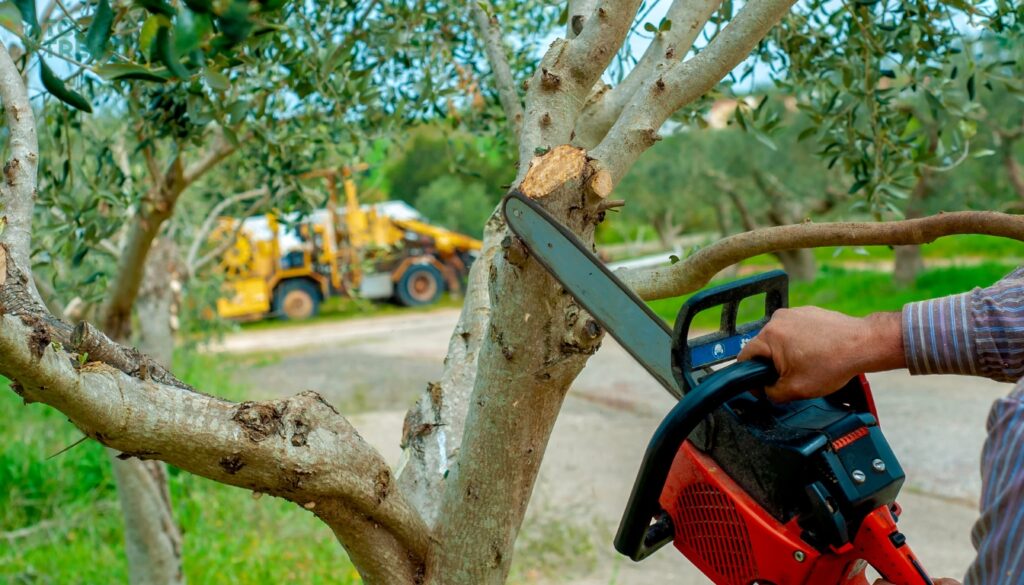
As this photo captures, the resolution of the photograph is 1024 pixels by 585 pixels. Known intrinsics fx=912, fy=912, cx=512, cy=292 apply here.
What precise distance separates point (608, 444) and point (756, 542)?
6.26m

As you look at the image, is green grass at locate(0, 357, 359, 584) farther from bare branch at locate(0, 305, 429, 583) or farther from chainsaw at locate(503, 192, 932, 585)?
chainsaw at locate(503, 192, 932, 585)

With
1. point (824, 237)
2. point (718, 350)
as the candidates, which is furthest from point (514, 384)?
point (824, 237)

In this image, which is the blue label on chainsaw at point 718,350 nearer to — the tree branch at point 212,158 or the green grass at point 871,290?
the tree branch at point 212,158

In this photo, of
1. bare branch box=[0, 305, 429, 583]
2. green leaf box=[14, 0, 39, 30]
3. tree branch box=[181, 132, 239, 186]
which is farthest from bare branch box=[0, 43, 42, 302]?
tree branch box=[181, 132, 239, 186]

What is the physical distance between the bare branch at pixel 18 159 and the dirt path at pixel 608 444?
155 inches

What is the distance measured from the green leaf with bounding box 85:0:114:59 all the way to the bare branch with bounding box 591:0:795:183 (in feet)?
2.94

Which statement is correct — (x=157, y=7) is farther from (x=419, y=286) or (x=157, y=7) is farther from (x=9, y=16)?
(x=419, y=286)

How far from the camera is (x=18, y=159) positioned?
1583 millimetres

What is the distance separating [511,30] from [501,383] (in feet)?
8.91

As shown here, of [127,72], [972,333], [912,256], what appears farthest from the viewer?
[912,256]

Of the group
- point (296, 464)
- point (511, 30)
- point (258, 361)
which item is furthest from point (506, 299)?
point (258, 361)

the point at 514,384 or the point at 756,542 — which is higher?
the point at 514,384

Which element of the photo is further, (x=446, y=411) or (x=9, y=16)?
(x=446, y=411)

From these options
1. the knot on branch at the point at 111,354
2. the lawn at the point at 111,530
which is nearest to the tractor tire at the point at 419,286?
the lawn at the point at 111,530
